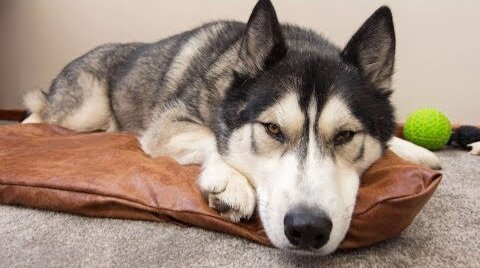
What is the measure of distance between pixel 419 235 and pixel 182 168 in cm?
92

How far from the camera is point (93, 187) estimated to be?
5.03 feet

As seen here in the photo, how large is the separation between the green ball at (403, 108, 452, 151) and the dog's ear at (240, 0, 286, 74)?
138 cm

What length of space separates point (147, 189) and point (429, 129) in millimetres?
1804

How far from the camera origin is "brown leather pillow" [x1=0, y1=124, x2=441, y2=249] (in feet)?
4.16

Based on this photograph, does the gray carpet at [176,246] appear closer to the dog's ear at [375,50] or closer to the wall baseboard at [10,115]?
the dog's ear at [375,50]

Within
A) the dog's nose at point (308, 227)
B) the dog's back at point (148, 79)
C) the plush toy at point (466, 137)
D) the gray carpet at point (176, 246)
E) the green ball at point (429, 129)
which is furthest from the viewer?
the plush toy at point (466, 137)

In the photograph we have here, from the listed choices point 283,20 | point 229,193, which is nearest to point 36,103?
point 283,20

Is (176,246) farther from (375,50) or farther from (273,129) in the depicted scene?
(375,50)

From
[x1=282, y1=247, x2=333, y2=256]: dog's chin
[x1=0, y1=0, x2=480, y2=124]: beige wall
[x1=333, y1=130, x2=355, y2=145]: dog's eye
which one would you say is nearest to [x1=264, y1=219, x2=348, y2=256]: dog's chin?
[x1=282, y1=247, x2=333, y2=256]: dog's chin

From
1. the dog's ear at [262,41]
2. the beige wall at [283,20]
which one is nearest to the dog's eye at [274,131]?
the dog's ear at [262,41]

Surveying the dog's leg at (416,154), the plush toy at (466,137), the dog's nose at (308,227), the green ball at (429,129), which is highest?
the dog's nose at (308,227)

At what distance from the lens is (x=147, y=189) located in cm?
153

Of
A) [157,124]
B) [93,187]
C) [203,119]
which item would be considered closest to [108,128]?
[157,124]

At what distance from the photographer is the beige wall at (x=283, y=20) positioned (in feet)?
10.1
